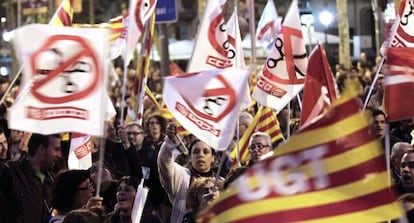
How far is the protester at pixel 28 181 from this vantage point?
8.39 m

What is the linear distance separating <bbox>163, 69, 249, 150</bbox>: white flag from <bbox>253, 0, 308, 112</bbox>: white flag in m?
2.68

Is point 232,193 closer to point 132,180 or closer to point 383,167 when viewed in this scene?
point 383,167

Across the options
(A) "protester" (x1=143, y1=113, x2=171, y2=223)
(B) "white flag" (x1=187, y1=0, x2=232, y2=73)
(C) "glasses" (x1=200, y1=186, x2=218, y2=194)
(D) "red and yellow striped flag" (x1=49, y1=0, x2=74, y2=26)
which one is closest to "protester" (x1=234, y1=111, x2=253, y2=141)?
(A) "protester" (x1=143, y1=113, x2=171, y2=223)

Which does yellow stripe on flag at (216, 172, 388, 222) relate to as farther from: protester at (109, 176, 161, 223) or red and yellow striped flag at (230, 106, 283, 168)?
red and yellow striped flag at (230, 106, 283, 168)

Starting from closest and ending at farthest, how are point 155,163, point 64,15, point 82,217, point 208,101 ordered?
point 82,217
point 208,101
point 155,163
point 64,15

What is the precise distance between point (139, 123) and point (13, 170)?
3.70 m

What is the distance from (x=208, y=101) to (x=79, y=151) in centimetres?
236

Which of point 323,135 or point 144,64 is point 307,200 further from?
point 144,64

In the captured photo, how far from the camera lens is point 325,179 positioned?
503 cm

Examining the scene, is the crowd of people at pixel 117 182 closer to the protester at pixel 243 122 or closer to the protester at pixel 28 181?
the protester at pixel 28 181

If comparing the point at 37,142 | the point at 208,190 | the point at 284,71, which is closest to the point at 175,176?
the point at 208,190

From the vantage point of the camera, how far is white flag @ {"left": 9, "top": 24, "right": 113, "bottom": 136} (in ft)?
24.0

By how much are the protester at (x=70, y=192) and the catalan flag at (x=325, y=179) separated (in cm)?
255

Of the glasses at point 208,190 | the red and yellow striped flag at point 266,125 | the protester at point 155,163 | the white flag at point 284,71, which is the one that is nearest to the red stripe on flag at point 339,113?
the glasses at point 208,190
